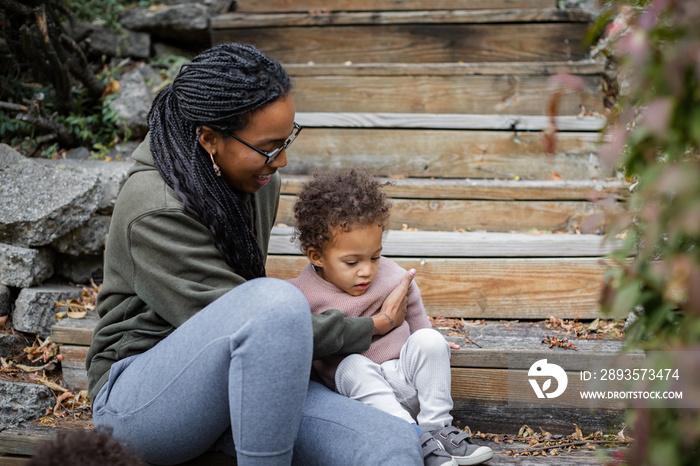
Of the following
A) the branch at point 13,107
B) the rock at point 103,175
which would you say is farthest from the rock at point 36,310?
the branch at point 13,107

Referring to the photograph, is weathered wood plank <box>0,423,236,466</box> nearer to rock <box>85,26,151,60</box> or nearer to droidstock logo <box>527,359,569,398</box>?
droidstock logo <box>527,359,569,398</box>

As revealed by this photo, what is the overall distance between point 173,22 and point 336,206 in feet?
7.39

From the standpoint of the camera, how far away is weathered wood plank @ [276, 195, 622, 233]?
2.91 meters

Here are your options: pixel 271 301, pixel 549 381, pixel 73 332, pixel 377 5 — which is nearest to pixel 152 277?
pixel 271 301

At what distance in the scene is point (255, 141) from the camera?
1762 mm

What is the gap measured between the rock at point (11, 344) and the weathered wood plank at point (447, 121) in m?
1.78

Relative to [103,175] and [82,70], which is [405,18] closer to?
[82,70]

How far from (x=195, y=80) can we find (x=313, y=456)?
116 centimetres

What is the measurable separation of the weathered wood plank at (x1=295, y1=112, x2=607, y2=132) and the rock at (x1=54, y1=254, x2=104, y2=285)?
4.39 feet

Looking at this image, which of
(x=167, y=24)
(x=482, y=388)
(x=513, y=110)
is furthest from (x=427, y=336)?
(x=167, y=24)

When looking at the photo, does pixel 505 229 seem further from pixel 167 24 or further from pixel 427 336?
pixel 167 24

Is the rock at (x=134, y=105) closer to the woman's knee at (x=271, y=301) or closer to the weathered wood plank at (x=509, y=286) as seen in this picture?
the weathered wood plank at (x=509, y=286)

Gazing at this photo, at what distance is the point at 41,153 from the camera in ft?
10.3

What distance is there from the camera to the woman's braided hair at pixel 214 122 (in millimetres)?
1705
